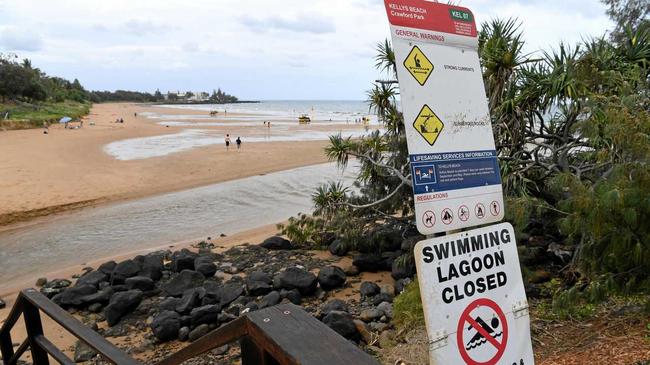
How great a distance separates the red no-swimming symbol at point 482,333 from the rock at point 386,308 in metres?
4.26

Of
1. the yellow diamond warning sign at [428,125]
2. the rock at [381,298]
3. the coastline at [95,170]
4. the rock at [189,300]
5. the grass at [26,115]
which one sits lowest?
the rock at [381,298]

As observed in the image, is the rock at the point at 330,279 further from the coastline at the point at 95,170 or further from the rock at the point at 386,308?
the coastline at the point at 95,170

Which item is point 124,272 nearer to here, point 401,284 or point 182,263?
point 182,263

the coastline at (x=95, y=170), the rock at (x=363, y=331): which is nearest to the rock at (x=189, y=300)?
the rock at (x=363, y=331)

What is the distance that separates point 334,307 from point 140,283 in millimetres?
3536

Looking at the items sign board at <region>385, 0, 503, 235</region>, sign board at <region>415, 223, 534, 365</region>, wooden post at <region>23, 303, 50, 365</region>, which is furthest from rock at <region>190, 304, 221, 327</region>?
sign board at <region>385, 0, 503, 235</region>

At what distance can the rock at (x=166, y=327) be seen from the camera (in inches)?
255

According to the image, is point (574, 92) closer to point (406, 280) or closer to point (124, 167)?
point (406, 280)

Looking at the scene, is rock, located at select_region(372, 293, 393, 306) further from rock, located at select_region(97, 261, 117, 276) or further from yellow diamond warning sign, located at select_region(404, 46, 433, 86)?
yellow diamond warning sign, located at select_region(404, 46, 433, 86)

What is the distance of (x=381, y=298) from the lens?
702 centimetres

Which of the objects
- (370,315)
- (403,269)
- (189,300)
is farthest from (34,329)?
(403,269)

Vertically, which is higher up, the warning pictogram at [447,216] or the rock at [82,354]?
the warning pictogram at [447,216]

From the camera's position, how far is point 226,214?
15.7m

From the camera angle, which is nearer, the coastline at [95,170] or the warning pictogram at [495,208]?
the warning pictogram at [495,208]
